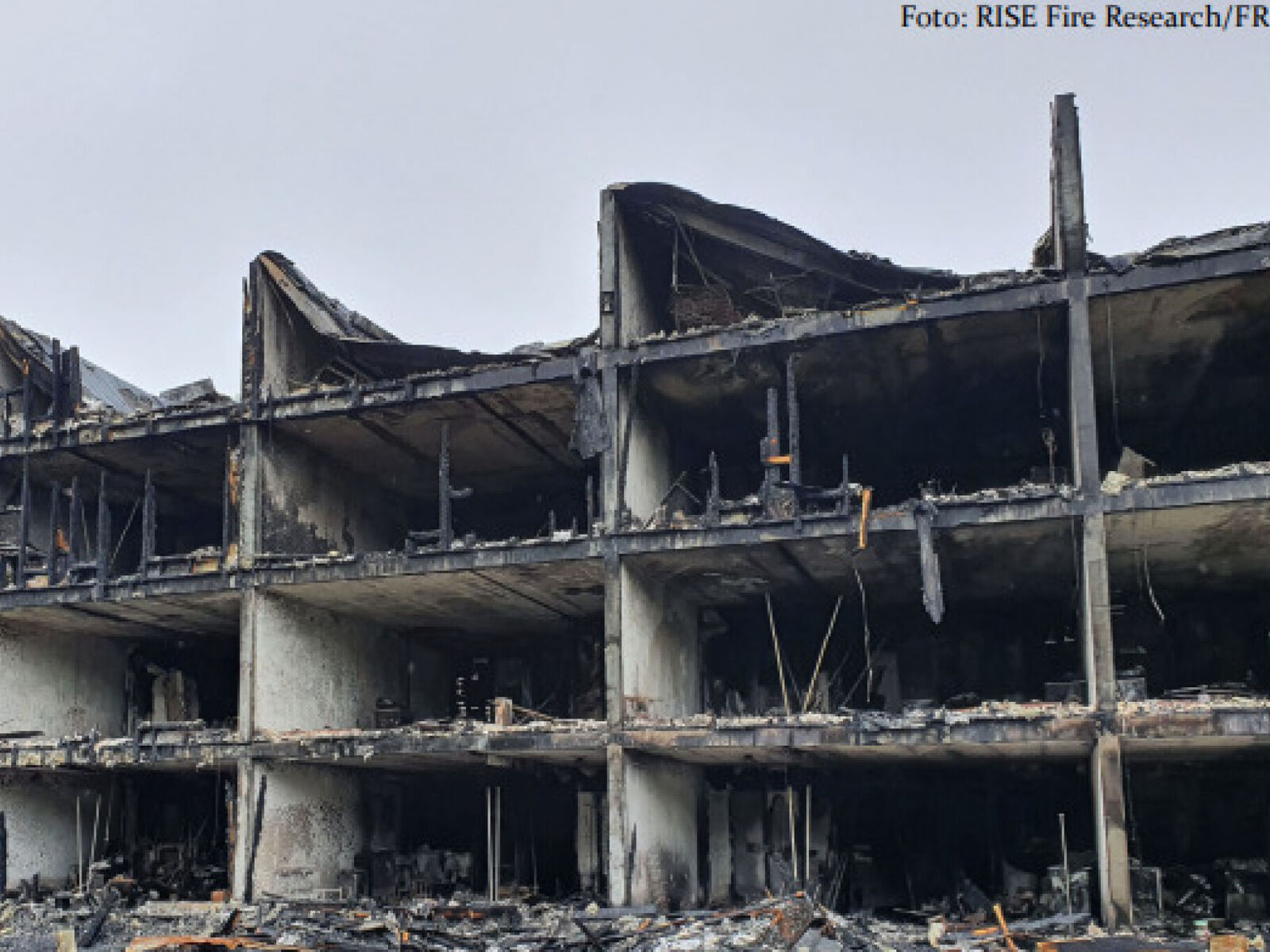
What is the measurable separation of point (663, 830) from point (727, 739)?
Answer: 258 centimetres

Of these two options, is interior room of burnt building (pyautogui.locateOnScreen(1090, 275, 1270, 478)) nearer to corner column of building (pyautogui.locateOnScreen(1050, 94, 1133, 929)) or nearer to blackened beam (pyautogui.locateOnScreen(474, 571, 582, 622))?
corner column of building (pyautogui.locateOnScreen(1050, 94, 1133, 929))

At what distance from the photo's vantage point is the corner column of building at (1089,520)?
1691cm

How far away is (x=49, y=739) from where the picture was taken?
23.4 metres

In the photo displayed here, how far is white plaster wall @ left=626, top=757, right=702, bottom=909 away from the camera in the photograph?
19.4 m

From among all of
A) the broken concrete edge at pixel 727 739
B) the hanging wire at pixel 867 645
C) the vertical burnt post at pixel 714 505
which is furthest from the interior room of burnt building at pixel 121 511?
the hanging wire at pixel 867 645

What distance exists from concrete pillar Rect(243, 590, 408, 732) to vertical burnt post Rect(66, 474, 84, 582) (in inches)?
141

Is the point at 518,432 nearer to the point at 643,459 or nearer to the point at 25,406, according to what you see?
the point at 643,459

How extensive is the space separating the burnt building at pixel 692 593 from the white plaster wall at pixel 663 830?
0.33ft

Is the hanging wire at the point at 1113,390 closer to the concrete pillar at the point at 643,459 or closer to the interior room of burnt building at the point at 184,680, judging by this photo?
→ the concrete pillar at the point at 643,459

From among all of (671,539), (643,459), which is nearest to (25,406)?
(643,459)

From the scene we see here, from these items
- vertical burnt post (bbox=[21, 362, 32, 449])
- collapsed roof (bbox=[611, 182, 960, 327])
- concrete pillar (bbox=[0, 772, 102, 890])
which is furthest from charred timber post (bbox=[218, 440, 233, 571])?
→ collapsed roof (bbox=[611, 182, 960, 327])

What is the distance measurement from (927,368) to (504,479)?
8.49 metres

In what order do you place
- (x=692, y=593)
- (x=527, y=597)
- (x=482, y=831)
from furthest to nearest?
(x=482, y=831) < (x=527, y=597) < (x=692, y=593)

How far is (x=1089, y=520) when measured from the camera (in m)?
17.8
